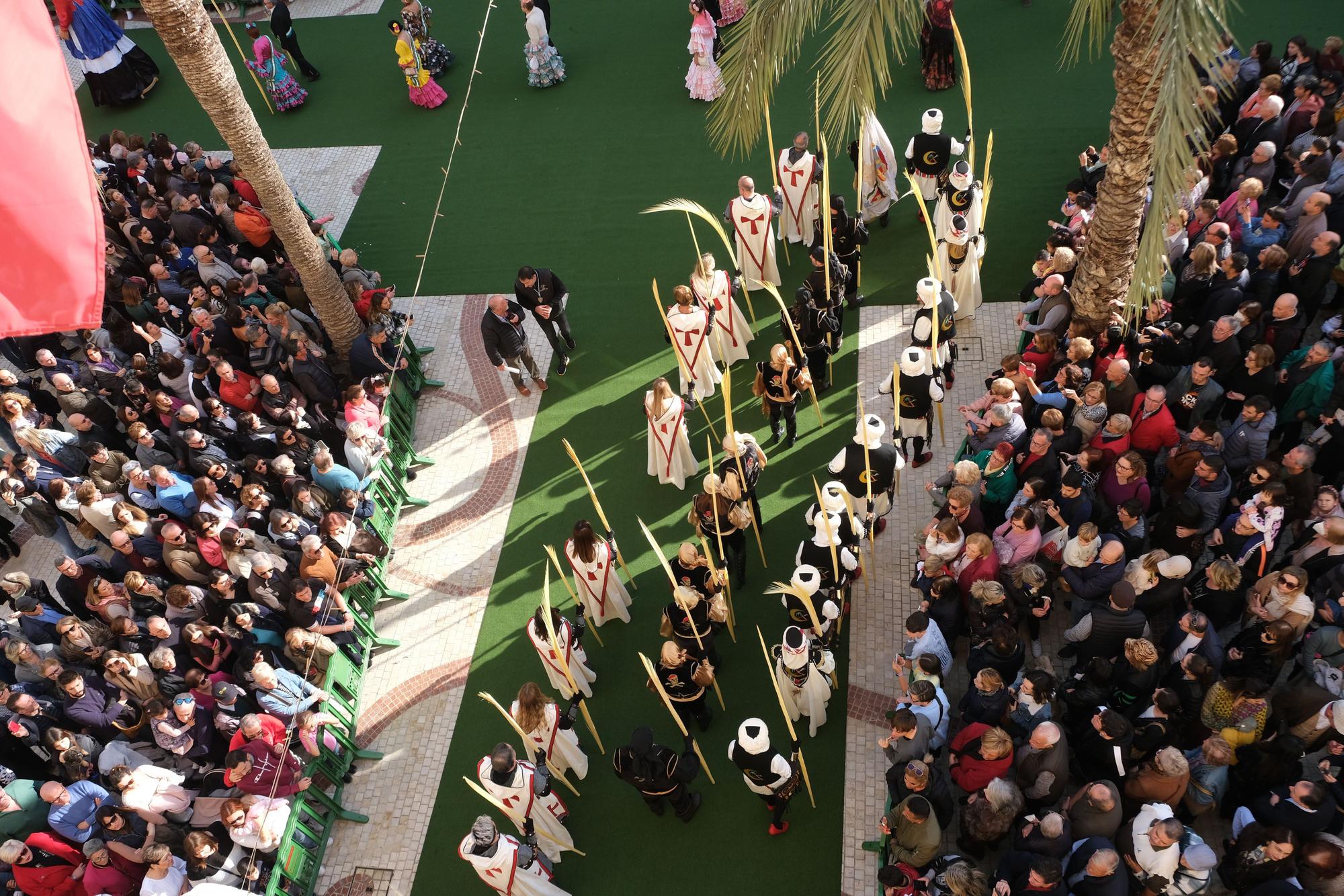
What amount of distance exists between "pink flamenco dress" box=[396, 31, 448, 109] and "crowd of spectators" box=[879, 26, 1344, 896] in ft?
38.6

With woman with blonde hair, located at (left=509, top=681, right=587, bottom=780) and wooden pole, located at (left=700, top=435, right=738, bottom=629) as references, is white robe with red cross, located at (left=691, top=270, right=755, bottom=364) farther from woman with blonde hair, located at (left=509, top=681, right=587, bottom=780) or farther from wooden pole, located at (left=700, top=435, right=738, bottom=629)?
woman with blonde hair, located at (left=509, top=681, right=587, bottom=780)

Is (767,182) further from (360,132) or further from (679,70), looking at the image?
(360,132)

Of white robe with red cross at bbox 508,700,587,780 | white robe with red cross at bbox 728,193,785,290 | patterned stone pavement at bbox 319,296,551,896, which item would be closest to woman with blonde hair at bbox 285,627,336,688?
patterned stone pavement at bbox 319,296,551,896

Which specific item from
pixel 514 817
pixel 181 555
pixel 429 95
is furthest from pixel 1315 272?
pixel 429 95

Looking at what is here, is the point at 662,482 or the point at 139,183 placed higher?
the point at 139,183

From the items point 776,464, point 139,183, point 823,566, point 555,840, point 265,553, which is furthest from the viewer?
point 139,183

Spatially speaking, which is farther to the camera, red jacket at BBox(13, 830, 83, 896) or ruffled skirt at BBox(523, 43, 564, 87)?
ruffled skirt at BBox(523, 43, 564, 87)

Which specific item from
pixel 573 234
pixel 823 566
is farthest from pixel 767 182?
pixel 823 566

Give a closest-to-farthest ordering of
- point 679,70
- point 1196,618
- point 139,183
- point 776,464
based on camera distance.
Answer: point 1196,618, point 776,464, point 139,183, point 679,70

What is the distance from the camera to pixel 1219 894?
7102mm

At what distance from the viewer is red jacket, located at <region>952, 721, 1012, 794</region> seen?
7.74 metres

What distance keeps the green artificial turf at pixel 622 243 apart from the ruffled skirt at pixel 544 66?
0.93 feet

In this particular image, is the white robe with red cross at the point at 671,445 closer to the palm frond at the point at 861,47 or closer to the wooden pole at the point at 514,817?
the palm frond at the point at 861,47

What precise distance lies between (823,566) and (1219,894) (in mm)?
3909
